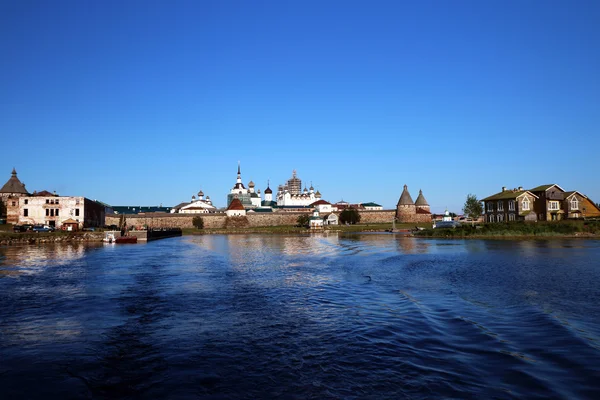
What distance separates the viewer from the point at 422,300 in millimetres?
17000

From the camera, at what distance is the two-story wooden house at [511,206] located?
223ft

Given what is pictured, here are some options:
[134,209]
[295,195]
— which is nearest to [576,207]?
[295,195]

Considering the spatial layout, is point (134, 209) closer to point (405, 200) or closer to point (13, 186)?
point (13, 186)

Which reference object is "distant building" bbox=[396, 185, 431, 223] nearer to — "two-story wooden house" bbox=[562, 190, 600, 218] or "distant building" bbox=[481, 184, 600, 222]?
"distant building" bbox=[481, 184, 600, 222]

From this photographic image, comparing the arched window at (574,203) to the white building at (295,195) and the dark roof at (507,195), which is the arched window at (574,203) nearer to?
the dark roof at (507,195)

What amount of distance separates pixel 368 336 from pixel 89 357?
275 inches

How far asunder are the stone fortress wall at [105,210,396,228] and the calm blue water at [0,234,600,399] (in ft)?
315

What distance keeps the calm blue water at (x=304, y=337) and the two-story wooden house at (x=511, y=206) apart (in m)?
48.6

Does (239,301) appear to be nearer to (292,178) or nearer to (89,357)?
(89,357)

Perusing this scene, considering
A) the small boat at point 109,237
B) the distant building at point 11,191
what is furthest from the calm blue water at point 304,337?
the distant building at point 11,191

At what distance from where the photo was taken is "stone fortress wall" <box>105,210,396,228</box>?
11650cm

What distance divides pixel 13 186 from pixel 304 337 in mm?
106845

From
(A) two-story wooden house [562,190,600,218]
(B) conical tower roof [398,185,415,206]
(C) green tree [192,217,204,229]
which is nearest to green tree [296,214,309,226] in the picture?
(C) green tree [192,217,204,229]

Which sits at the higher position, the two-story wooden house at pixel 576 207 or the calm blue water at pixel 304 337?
the two-story wooden house at pixel 576 207
